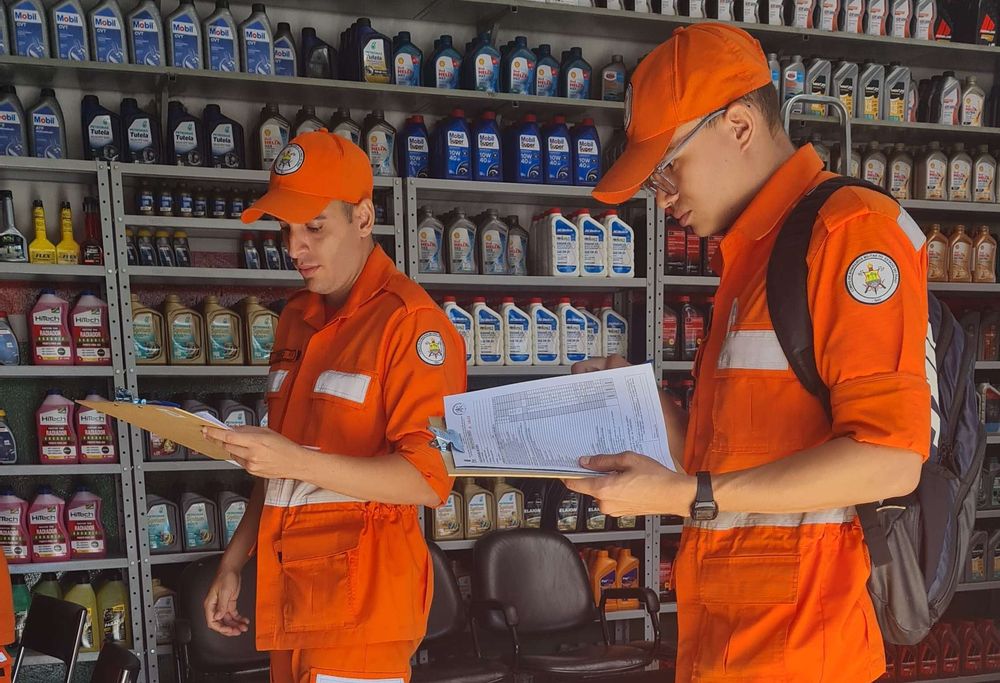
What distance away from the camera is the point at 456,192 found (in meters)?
3.56

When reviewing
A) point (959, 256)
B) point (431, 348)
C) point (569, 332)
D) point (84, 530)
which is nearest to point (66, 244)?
point (84, 530)

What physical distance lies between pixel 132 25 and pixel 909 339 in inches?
120

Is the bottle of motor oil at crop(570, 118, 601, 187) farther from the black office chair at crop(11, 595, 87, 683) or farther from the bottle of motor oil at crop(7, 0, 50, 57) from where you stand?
the black office chair at crop(11, 595, 87, 683)

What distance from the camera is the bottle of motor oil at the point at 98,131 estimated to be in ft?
10.2

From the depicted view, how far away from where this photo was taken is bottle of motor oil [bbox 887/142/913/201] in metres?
3.97

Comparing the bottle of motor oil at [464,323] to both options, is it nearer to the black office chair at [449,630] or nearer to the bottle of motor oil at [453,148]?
the bottle of motor oil at [453,148]

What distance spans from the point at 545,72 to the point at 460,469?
285 centimetres

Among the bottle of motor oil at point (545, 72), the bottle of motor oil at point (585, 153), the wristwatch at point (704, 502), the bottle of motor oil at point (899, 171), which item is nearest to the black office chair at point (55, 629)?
the wristwatch at point (704, 502)

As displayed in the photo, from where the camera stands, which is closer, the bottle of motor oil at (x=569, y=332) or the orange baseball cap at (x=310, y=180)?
the orange baseball cap at (x=310, y=180)

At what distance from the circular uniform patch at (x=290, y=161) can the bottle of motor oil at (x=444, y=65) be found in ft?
6.25

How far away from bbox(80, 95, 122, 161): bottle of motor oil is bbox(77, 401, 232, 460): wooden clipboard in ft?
6.83

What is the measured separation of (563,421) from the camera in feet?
3.73

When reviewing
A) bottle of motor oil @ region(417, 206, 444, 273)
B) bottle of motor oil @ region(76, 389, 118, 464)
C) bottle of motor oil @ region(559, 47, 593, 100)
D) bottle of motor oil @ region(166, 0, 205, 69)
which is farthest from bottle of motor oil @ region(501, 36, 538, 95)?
bottle of motor oil @ region(76, 389, 118, 464)

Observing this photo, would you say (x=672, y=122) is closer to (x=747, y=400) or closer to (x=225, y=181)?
(x=747, y=400)
